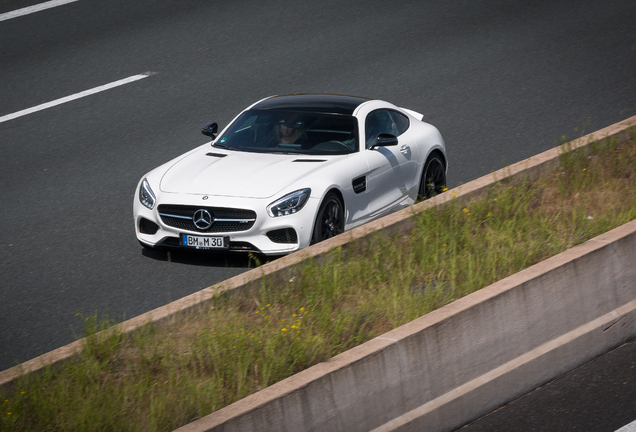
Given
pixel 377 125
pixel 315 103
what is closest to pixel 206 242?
pixel 315 103

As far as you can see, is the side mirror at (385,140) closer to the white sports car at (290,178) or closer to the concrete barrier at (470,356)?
the white sports car at (290,178)

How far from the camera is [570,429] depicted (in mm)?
5285

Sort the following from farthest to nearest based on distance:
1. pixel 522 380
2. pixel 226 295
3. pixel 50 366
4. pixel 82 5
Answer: pixel 82 5, pixel 226 295, pixel 522 380, pixel 50 366

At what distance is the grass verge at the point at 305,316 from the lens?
5.01 m

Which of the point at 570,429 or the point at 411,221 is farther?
the point at 411,221

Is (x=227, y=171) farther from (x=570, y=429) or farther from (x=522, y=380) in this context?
(x=570, y=429)

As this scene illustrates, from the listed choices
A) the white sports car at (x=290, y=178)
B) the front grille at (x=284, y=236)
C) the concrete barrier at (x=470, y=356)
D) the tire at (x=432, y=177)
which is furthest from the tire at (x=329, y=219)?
the concrete barrier at (x=470, y=356)

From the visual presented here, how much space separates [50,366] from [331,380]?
68.3 inches

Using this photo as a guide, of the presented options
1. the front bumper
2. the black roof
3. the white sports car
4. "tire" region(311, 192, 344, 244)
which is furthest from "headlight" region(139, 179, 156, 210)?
the black roof

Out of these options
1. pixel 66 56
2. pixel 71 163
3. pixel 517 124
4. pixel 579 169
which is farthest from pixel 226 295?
pixel 66 56

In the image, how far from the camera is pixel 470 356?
565cm

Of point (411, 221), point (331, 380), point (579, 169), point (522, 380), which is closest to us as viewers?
point (331, 380)

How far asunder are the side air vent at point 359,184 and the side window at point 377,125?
64 centimetres

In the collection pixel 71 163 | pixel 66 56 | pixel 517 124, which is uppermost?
pixel 66 56
